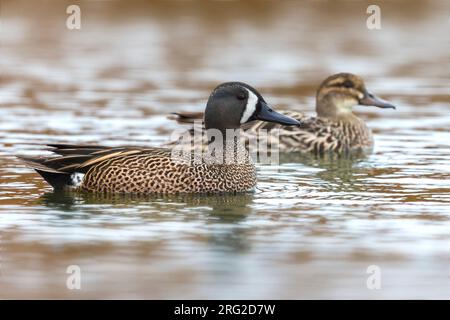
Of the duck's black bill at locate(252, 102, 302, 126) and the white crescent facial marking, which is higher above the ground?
the white crescent facial marking

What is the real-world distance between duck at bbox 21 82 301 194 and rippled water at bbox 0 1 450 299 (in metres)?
0.14

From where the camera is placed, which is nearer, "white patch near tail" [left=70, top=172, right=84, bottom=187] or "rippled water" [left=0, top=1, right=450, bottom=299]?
"rippled water" [left=0, top=1, right=450, bottom=299]

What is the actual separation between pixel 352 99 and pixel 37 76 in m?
6.38

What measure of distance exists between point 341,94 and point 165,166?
15.4 ft

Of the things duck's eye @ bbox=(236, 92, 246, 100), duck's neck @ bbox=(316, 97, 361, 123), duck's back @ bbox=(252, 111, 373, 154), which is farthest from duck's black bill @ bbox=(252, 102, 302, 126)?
duck's neck @ bbox=(316, 97, 361, 123)

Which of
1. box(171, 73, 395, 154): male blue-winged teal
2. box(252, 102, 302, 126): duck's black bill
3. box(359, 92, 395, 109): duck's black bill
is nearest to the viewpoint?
box(252, 102, 302, 126): duck's black bill

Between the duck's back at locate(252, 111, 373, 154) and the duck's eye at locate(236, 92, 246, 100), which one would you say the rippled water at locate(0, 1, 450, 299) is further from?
the duck's eye at locate(236, 92, 246, 100)

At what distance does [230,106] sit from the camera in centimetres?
1109

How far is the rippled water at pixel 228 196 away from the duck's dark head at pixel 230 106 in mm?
672

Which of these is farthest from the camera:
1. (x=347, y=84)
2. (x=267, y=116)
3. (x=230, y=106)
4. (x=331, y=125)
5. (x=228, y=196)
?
(x=347, y=84)

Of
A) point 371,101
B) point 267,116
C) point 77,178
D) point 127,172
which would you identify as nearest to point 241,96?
point 267,116

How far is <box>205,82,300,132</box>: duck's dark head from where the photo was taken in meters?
11.1

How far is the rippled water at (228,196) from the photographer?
8.16 meters

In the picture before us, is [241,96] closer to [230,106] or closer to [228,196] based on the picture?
[230,106]
